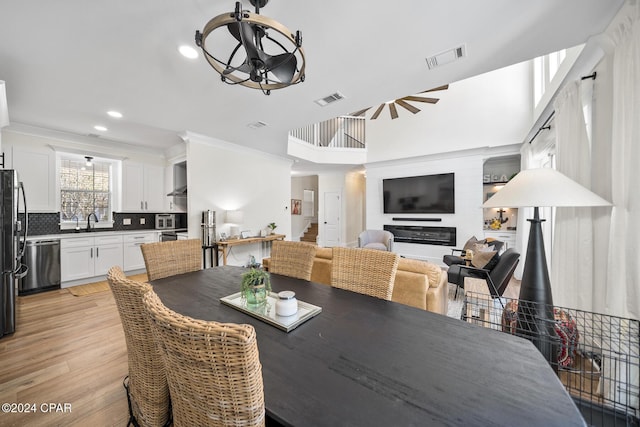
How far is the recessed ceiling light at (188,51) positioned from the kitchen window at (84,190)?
13.1ft

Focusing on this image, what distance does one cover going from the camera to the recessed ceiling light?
6.66ft

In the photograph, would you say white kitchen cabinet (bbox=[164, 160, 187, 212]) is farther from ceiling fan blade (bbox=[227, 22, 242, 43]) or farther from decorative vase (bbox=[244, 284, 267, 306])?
decorative vase (bbox=[244, 284, 267, 306])

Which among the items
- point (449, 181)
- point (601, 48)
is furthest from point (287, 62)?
point (449, 181)

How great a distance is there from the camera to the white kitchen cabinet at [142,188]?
15.7 ft

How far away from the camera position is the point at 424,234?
20.4 feet

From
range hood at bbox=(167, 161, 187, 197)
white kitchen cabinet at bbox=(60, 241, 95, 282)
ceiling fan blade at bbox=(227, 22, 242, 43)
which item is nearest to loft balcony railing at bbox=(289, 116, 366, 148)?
range hood at bbox=(167, 161, 187, 197)

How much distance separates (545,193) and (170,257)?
297cm

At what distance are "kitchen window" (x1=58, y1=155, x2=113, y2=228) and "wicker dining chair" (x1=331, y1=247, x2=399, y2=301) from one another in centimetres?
523

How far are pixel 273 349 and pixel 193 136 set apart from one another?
14.0ft

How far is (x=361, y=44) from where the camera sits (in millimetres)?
1989

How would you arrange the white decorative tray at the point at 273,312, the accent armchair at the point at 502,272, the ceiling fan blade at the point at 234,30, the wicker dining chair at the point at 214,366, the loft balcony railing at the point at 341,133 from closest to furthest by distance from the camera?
the wicker dining chair at the point at 214,366 → the white decorative tray at the point at 273,312 → the ceiling fan blade at the point at 234,30 → the accent armchair at the point at 502,272 → the loft balcony railing at the point at 341,133

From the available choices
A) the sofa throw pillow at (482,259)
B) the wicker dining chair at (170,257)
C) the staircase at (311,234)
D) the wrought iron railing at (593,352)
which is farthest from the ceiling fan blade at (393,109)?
the staircase at (311,234)

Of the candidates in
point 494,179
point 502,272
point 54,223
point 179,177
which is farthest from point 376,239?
point 54,223

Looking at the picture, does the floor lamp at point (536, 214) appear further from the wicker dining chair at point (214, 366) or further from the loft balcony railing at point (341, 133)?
the loft balcony railing at point (341, 133)
